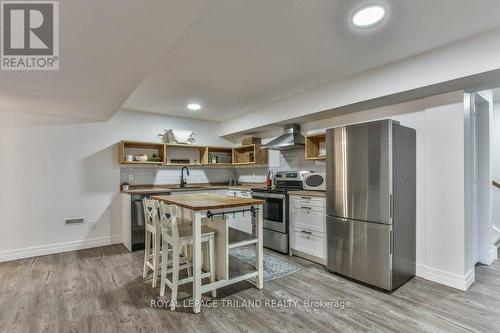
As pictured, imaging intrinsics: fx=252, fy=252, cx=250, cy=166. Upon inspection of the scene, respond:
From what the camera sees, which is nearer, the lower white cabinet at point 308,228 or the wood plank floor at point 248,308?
the wood plank floor at point 248,308

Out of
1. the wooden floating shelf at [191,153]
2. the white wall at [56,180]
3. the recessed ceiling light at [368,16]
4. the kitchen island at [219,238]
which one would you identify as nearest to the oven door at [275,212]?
the kitchen island at [219,238]

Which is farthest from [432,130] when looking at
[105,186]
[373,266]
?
[105,186]

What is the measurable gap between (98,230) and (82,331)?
2.56 metres

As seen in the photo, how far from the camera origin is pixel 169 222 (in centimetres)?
241

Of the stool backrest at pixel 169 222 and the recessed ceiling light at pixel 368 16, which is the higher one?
the recessed ceiling light at pixel 368 16

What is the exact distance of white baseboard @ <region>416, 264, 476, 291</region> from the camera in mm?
2555

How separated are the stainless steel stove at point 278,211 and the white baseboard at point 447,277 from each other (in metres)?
1.64

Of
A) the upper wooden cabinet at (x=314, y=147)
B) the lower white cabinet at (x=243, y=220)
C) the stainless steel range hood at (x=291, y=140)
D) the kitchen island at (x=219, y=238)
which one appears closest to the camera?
the kitchen island at (x=219, y=238)

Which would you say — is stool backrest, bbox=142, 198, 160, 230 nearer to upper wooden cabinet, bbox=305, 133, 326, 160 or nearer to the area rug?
the area rug

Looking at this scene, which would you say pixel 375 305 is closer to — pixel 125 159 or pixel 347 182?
pixel 347 182

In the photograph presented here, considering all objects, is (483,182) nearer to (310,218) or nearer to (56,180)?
(310,218)

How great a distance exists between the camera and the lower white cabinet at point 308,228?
3.28 metres

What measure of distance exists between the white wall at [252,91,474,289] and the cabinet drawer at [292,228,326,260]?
108cm

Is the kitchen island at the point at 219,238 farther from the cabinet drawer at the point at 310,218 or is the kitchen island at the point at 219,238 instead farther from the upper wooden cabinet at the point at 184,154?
the upper wooden cabinet at the point at 184,154
